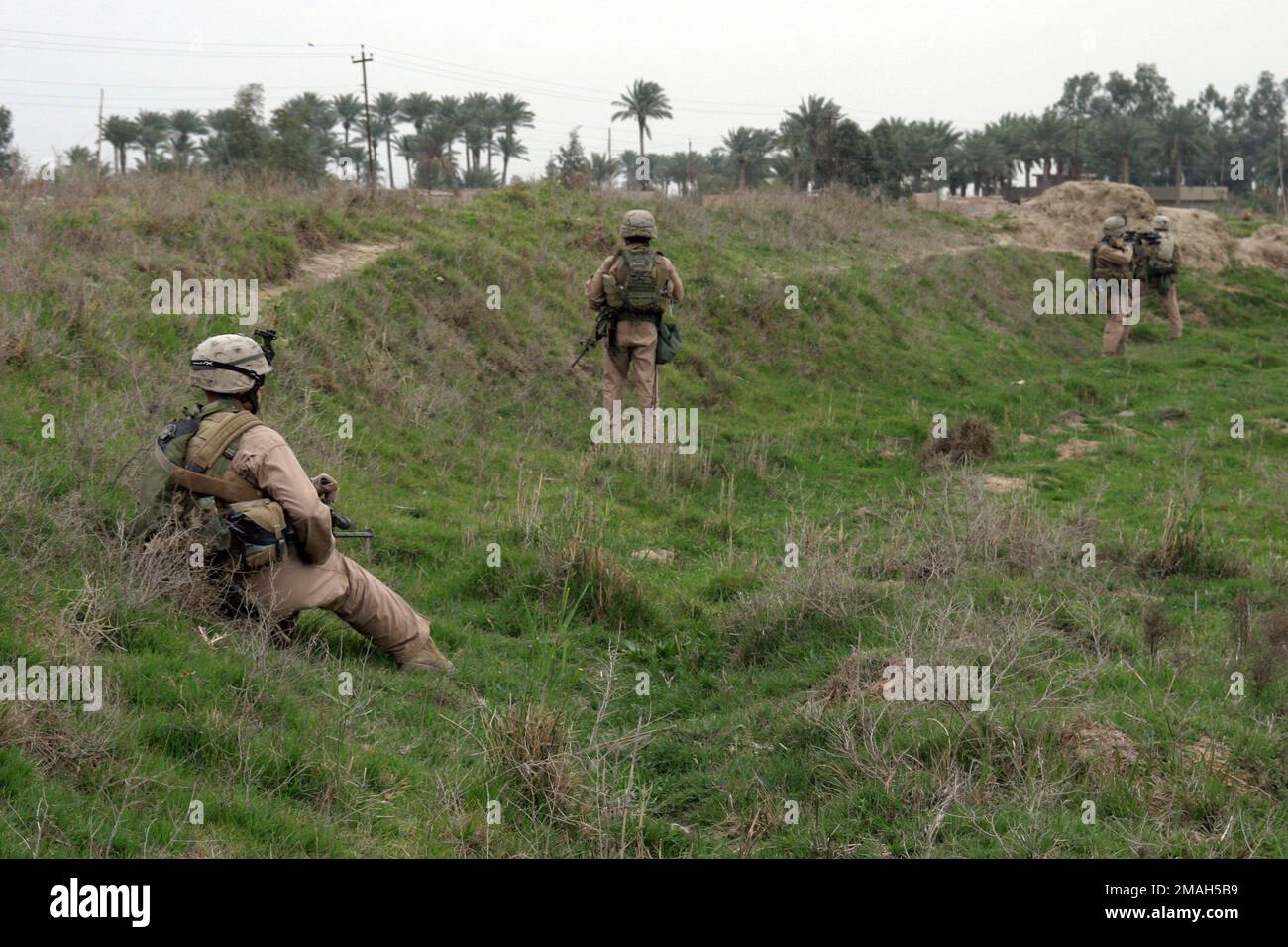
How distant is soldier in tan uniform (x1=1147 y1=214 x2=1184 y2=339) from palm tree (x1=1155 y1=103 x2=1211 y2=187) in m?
46.4

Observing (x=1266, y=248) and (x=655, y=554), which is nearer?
(x=655, y=554)

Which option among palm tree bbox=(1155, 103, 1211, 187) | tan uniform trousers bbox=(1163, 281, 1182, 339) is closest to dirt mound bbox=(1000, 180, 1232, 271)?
tan uniform trousers bbox=(1163, 281, 1182, 339)

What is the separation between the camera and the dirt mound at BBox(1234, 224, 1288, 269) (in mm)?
26641

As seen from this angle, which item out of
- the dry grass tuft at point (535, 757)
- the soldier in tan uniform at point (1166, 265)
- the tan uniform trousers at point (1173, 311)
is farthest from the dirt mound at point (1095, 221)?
the dry grass tuft at point (535, 757)

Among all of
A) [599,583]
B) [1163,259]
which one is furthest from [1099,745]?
[1163,259]

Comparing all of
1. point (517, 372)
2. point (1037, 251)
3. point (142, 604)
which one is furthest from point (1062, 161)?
point (142, 604)

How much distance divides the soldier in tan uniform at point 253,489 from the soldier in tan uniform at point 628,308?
6245 millimetres

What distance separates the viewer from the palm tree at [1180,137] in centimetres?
6341

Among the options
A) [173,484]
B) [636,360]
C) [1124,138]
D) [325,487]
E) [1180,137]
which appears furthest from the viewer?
[1180,137]

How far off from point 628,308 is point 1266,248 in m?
21.7

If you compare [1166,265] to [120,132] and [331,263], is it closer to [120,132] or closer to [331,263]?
[331,263]

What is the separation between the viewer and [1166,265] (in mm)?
19453
